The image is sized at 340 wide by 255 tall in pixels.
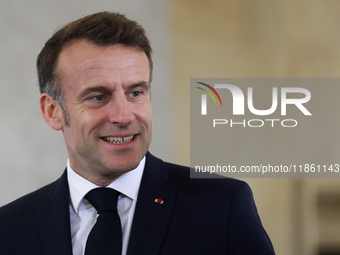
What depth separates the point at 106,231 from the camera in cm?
133

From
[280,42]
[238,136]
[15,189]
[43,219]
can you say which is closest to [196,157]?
[238,136]

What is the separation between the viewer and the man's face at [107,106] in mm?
1338

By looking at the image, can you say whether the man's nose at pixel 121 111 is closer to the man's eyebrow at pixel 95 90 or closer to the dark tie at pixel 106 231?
the man's eyebrow at pixel 95 90

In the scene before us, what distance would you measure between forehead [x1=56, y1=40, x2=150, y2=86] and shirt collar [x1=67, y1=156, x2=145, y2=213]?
37 cm

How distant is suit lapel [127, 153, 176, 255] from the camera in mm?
1292

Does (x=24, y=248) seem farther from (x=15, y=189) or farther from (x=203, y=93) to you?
(x=203, y=93)

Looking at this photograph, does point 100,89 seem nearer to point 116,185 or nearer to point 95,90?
point 95,90

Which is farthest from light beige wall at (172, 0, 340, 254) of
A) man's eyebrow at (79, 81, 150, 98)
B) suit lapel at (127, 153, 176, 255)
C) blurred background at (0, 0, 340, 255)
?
man's eyebrow at (79, 81, 150, 98)

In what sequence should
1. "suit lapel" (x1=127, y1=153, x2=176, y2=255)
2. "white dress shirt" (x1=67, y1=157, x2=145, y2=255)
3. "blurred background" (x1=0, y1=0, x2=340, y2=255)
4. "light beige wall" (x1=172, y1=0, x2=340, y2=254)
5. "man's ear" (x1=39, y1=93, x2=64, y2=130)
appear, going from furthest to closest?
"light beige wall" (x1=172, y1=0, x2=340, y2=254), "blurred background" (x1=0, y1=0, x2=340, y2=255), "man's ear" (x1=39, y1=93, x2=64, y2=130), "white dress shirt" (x1=67, y1=157, x2=145, y2=255), "suit lapel" (x1=127, y1=153, x2=176, y2=255)

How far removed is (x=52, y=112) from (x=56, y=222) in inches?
16.9

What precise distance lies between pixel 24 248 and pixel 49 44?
2.56ft

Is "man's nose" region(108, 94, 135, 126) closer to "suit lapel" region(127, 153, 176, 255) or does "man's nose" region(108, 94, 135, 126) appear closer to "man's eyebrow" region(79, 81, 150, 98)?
"man's eyebrow" region(79, 81, 150, 98)

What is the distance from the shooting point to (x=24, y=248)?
4.65ft

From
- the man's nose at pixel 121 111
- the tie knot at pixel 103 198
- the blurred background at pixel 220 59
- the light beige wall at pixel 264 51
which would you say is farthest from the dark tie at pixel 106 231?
the light beige wall at pixel 264 51
